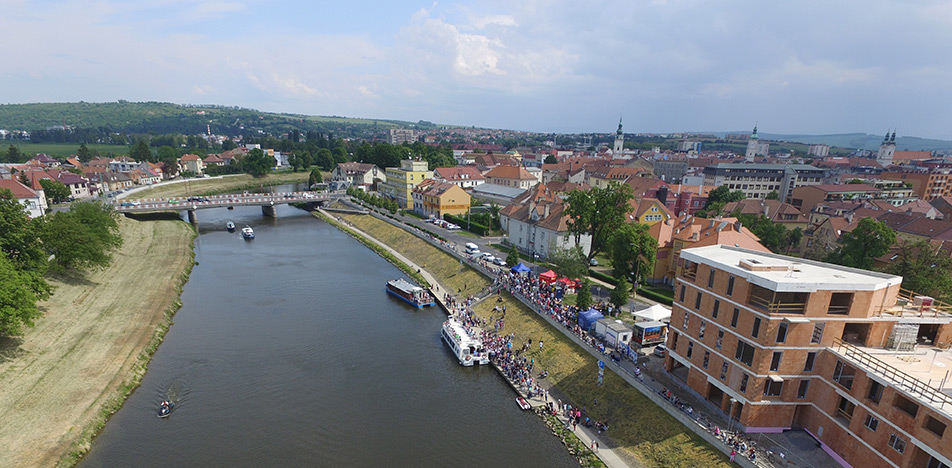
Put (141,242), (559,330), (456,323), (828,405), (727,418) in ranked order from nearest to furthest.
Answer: (828,405)
(727,418)
(559,330)
(456,323)
(141,242)

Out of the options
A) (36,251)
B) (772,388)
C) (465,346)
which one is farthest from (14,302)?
(772,388)

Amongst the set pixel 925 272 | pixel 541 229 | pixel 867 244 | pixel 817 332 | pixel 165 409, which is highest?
pixel 867 244

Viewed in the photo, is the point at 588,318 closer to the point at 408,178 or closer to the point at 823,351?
the point at 823,351

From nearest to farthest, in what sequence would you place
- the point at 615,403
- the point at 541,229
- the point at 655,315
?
the point at 615,403, the point at 655,315, the point at 541,229

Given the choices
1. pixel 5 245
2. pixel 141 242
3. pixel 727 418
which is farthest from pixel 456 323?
pixel 141 242

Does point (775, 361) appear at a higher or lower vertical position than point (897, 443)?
higher

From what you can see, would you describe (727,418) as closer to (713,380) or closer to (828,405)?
(713,380)

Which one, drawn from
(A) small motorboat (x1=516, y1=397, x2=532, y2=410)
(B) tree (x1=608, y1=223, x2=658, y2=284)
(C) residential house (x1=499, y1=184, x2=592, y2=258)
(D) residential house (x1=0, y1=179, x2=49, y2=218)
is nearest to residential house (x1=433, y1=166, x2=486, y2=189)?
(C) residential house (x1=499, y1=184, x2=592, y2=258)

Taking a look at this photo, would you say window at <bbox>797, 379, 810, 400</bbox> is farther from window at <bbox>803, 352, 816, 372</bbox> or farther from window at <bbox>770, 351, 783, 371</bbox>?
window at <bbox>770, 351, 783, 371</bbox>
